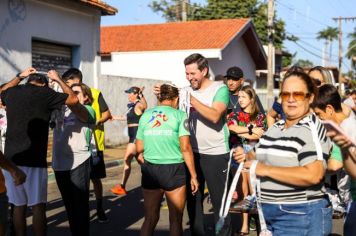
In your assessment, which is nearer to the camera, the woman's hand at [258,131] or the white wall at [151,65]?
the woman's hand at [258,131]

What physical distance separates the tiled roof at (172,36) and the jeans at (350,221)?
2029cm

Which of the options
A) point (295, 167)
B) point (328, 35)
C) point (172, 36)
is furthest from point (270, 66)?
point (328, 35)

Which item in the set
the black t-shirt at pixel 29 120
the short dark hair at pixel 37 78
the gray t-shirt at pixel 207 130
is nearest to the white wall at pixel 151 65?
the gray t-shirt at pixel 207 130

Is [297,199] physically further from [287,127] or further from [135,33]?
[135,33]

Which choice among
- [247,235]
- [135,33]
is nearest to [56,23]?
[247,235]

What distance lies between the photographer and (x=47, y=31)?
13742 millimetres

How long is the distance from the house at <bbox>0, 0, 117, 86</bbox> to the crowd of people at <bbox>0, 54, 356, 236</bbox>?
6.97m

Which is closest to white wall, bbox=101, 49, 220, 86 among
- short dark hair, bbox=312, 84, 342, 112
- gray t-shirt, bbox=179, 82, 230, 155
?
gray t-shirt, bbox=179, 82, 230, 155

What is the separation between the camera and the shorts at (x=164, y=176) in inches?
197

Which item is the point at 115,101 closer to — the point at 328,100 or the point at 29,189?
the point at 29,189

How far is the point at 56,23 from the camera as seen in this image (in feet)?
46.2

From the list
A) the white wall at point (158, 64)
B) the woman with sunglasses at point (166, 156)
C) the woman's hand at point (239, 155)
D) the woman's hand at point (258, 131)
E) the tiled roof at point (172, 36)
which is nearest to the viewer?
the woman's hand at point (239, 155)

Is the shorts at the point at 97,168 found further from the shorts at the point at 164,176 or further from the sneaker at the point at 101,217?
the shorts at the point at 164,176

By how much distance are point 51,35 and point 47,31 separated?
0.61 feet
